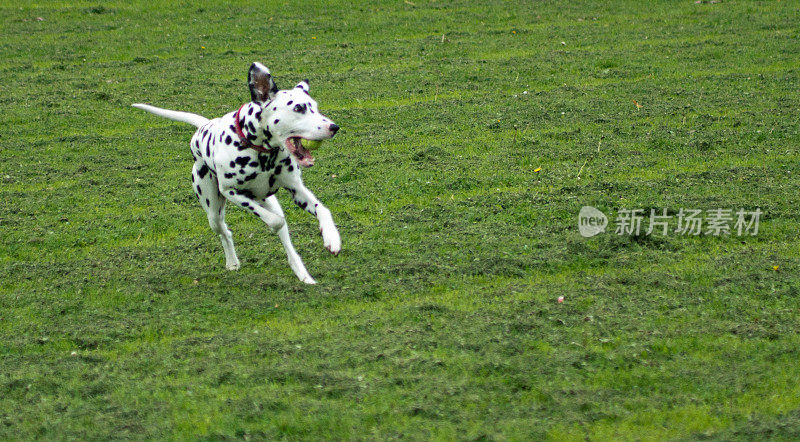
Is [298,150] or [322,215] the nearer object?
[298,150]

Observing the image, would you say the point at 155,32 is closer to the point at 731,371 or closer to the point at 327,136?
the point at 327,136

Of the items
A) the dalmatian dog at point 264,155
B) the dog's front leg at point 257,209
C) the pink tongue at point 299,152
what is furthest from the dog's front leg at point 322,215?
the pink tongue at point 299,152

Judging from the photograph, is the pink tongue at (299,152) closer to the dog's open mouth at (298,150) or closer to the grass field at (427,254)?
the dog's open mouth at (298,150)

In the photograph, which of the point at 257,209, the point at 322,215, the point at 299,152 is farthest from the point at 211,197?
the point at 299,152

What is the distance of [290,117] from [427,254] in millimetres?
2084

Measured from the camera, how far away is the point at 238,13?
21469mm

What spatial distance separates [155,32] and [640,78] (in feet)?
35.4

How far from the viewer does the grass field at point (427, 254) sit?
5.46m

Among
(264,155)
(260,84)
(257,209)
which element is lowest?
(257,209)

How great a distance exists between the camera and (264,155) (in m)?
7.31

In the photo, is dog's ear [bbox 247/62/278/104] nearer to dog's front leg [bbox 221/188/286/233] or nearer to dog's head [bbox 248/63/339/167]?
dog's head [bbox 248/63/339/167]

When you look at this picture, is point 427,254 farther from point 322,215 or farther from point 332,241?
point 332,241

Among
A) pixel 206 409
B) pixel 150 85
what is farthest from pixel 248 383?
pixel 150 85

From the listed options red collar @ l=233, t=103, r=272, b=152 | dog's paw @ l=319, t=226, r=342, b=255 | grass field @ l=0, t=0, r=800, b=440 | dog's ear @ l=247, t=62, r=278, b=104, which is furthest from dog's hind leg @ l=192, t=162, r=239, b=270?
dog's paw @ l=319, t=226, r=342, b=255
